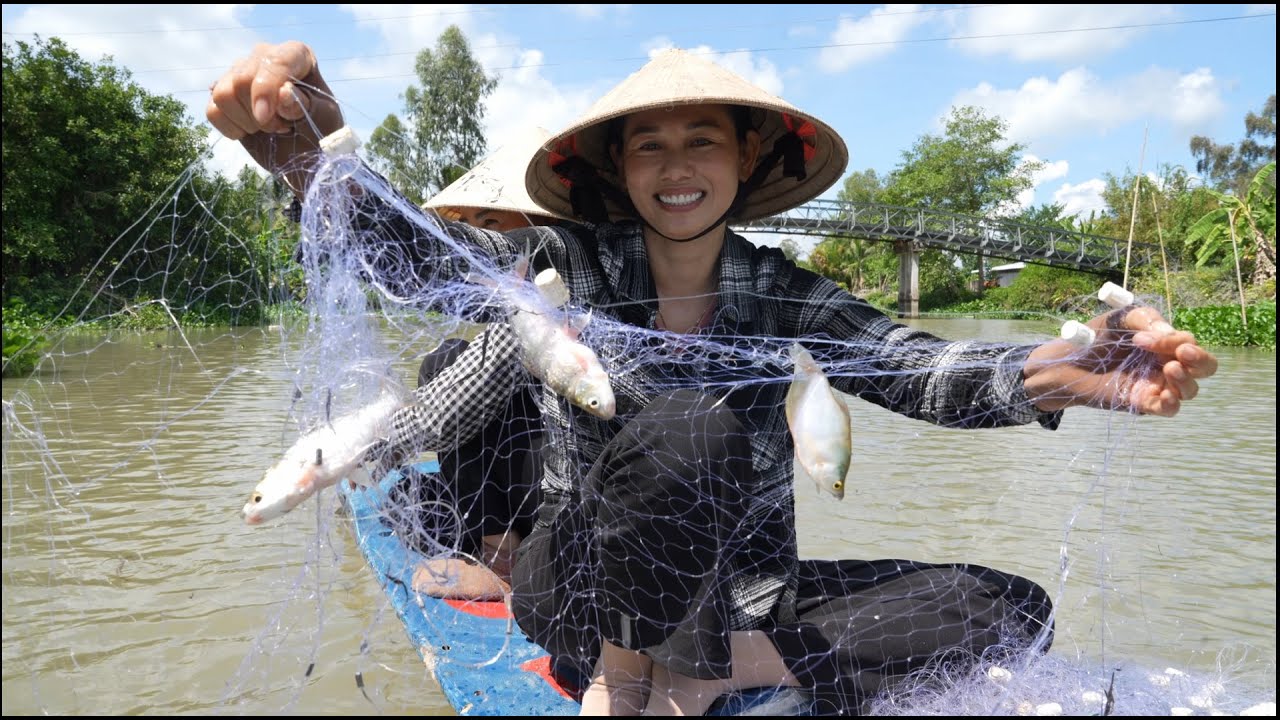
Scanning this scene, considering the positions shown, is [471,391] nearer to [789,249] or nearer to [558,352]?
[558,352]

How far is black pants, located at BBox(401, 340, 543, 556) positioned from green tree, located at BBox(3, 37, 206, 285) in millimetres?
16753

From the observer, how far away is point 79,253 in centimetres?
1980

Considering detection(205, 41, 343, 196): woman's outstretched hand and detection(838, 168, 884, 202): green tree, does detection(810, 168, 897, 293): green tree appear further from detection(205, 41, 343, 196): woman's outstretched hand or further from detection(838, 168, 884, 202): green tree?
detection(205, 41, 343, 196): woman's outstretched hand

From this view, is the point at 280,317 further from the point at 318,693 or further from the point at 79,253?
the point at 79,253

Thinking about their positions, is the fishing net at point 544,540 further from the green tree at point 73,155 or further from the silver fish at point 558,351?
the green tree at point 73,155

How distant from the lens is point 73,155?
18.0 m

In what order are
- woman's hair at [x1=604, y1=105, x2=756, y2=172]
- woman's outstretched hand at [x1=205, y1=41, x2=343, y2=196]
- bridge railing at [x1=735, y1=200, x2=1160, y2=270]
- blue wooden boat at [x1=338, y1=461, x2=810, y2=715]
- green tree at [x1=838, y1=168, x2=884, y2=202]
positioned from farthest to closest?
green tree at [x1=838, y1=168, x2=884, y2=202] → bridge railing at [x1=735, y1=200, x2=1160, y2=270] → woman's hair at [x1=604, y1=105, x2=756, y2=172] → blue wooden boat at [x1=338, y1=461, x2=810, y2=715] → woman's outstretched hand at [x1=205, y1=41, x2=343, y2=196]

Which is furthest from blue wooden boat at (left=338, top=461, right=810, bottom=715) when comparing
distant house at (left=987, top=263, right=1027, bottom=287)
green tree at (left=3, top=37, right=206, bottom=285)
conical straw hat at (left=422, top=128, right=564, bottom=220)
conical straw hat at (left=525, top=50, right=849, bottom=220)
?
distant house at (left=987, top=263, right=1027, bottom=287)

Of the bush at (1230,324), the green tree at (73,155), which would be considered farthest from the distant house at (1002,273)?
the green tree at (73,155)

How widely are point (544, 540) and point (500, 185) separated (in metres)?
2.79

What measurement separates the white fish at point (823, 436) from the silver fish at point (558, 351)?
39 centimetres

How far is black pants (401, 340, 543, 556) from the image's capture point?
2535 millimetres

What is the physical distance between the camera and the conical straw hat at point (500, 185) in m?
4.30

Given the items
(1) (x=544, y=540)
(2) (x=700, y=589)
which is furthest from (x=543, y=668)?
(2) (x=700, y=589)
